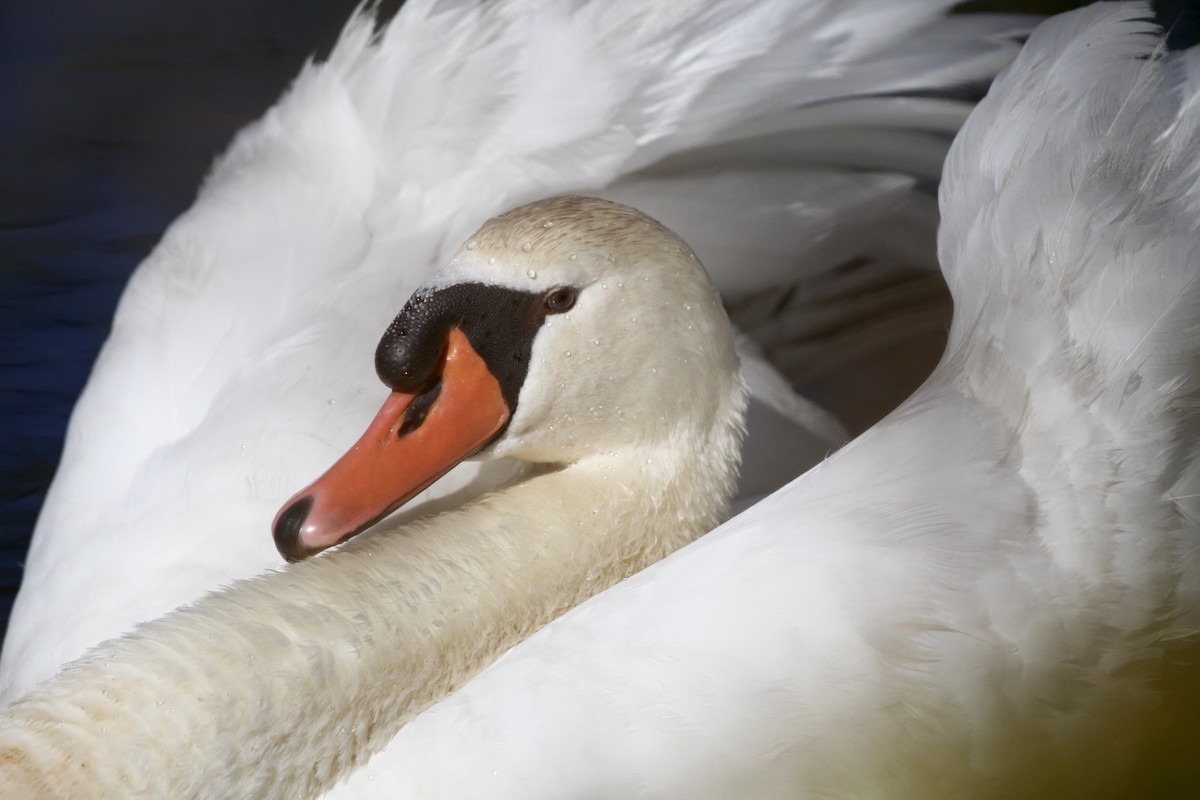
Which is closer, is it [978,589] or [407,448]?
[978,589]

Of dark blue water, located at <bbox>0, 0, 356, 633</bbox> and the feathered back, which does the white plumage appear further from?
dark blue water, located at <bbox>0, 0, 356, 633</bbox>

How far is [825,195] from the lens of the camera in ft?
8.98

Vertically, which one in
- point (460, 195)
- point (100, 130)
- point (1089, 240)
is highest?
point (1089, 240)

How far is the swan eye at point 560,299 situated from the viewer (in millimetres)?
1978

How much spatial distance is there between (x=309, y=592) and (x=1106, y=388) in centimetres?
96

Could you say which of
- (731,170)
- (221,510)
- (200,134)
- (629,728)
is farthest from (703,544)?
(200,134)

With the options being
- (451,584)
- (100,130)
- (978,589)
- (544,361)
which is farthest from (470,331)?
(100,130)

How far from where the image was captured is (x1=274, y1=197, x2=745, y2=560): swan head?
6.34ft

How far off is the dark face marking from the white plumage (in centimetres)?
34

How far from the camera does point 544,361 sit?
78.7 inches

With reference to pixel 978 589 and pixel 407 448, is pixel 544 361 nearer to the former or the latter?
pixel 407 448

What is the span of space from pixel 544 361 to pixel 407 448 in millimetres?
206

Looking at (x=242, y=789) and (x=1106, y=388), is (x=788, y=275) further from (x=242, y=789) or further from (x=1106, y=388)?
(x=242, y=789)

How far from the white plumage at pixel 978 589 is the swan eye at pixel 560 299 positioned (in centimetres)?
37
